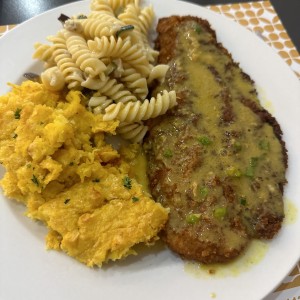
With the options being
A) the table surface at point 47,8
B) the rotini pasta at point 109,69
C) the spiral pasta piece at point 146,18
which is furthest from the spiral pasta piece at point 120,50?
the table surface at point 47,8

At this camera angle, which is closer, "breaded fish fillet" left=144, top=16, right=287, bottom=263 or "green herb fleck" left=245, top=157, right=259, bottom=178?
"breaded fish fillet" left=144, top=16, right=287, bottom=263

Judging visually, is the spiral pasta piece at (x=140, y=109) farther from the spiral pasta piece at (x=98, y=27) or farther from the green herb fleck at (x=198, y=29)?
the green herb fleck at (x=198, y=29)

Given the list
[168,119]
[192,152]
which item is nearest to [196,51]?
[168,119]

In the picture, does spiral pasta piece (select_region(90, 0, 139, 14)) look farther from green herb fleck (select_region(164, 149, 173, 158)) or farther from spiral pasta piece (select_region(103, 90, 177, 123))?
green herb fleck (select_region(164, 149, 173, 158))

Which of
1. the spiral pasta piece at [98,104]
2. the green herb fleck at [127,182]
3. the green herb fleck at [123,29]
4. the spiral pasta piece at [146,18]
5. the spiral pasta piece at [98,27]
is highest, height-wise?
the spiral pasta piece at [98,27]

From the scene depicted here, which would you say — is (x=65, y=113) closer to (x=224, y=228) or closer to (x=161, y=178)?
(x=161, y=178)

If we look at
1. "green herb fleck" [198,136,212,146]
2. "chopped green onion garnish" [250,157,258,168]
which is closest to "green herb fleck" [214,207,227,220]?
"chopped green onion garnish" [250,157,258,168]

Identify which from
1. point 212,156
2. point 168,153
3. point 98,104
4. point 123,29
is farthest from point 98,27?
point 212,156
